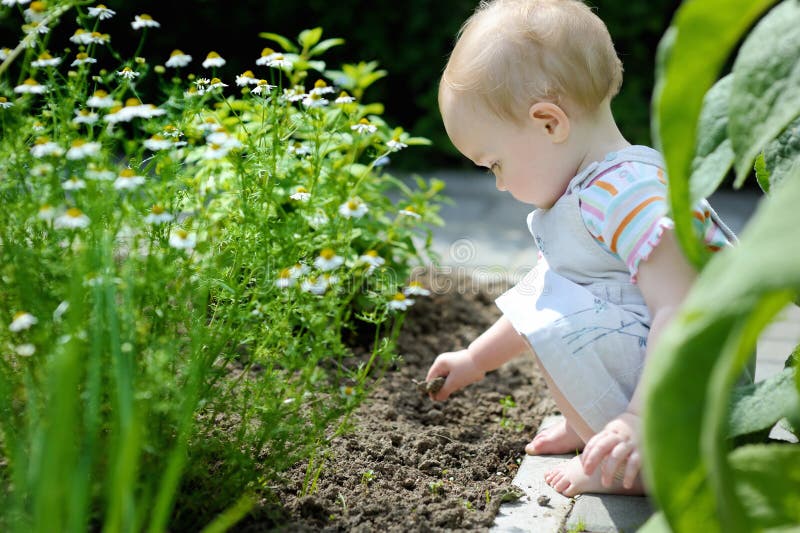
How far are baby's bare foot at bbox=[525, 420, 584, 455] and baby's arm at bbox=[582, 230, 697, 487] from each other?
0.35 metres

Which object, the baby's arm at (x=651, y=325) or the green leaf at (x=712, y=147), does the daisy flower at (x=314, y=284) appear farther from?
the green leaf at (x=712, y=147)

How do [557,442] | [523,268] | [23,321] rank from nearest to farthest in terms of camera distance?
[23,321]
[557,442]
[523,268]

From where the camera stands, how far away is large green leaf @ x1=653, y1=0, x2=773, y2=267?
3.39 ft

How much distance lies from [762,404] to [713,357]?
535 millimetres

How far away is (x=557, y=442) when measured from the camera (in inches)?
83.0

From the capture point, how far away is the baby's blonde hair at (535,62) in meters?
1.99

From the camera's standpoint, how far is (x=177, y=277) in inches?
61.8

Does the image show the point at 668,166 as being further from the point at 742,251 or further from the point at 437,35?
the point at 437,35

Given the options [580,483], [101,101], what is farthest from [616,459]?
[101,101]

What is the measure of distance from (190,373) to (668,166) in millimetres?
805

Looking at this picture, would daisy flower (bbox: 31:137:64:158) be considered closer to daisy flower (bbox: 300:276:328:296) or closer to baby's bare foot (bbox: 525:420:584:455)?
daisy flower (bbox: 300:276:328:296)

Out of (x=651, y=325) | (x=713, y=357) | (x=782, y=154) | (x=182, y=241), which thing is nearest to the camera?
(x=713, y=357)

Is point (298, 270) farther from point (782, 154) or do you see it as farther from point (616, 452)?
point (782, 154)

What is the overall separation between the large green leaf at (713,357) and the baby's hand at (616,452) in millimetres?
599
